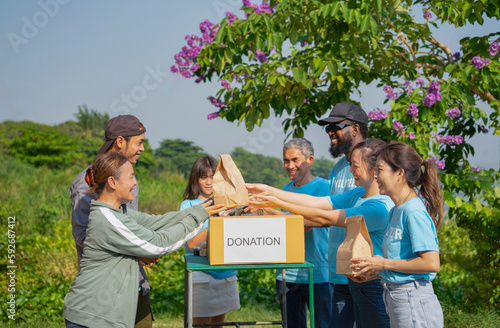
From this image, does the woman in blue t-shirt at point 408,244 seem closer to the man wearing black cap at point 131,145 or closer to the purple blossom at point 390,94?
the man wearing black cap at point 131,145

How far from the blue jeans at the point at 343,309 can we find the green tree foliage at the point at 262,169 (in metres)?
12.0

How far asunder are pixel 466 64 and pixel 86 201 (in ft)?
12.6

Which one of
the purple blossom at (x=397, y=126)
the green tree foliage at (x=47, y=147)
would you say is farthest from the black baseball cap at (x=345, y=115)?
the green tree foliage at (x=47, y=147)

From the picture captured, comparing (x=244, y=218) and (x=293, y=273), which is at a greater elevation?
(x=244, y=218)

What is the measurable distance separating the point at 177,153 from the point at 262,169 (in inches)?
250

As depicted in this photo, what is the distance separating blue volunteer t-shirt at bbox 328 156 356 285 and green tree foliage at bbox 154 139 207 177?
16.6 meters

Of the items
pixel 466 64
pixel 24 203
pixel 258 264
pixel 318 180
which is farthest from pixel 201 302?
pixel 24 203

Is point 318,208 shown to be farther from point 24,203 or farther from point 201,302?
point 24,203

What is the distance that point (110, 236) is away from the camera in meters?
2.45

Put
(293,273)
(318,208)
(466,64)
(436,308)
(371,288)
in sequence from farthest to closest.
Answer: (466,64) → (293,273) → (318,208) → (371,288) → (436,308)

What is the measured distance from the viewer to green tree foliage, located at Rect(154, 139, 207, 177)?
2045 centimetres

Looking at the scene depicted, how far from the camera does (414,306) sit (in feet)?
7.70

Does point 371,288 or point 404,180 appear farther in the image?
point 371,288

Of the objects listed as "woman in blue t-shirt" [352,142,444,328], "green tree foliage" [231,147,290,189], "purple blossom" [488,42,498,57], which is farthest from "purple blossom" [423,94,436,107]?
"green tree foliage" [231,147,290,189]
